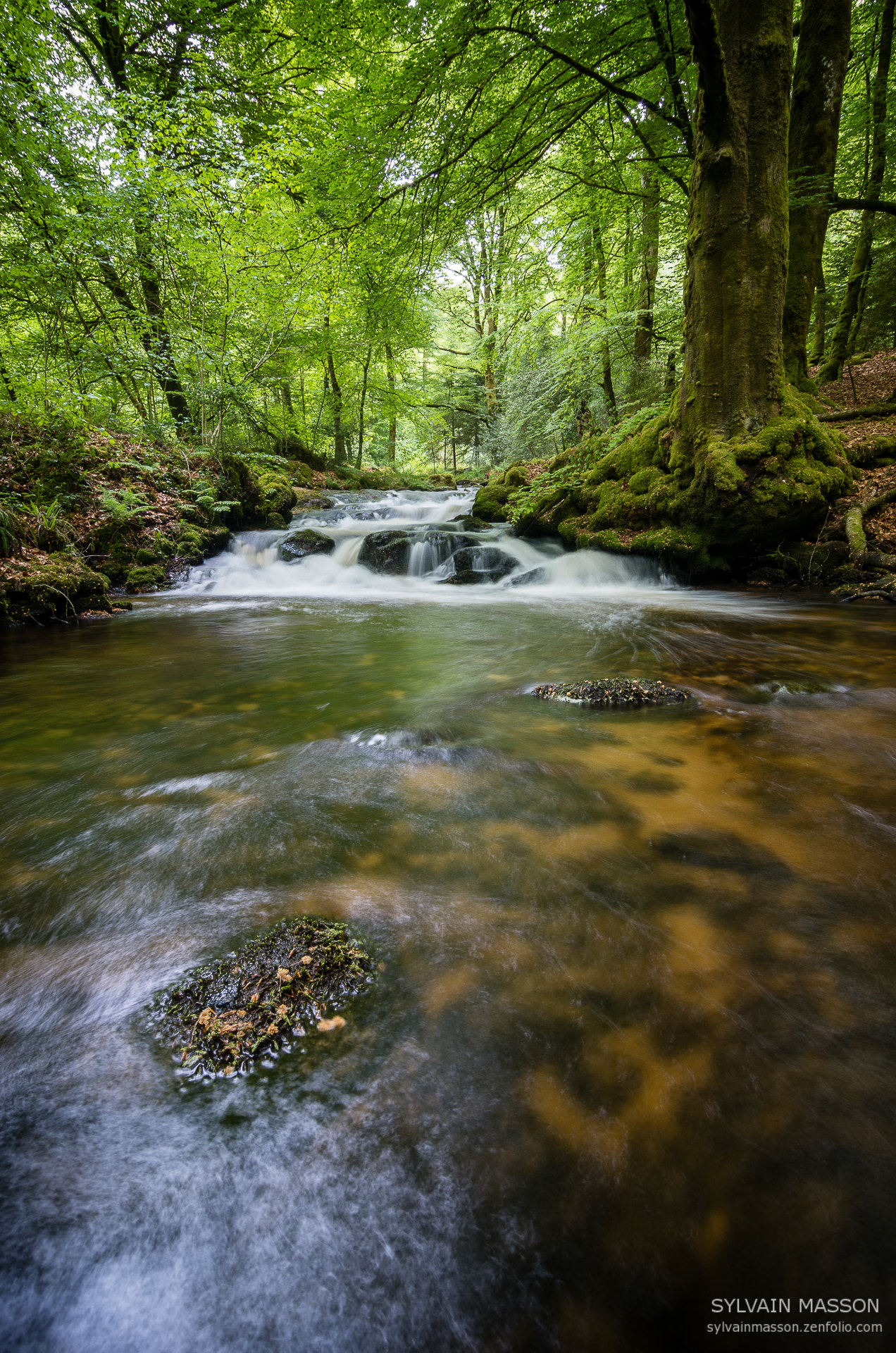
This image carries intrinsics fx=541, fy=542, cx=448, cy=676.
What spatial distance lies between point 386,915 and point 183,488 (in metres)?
11.4

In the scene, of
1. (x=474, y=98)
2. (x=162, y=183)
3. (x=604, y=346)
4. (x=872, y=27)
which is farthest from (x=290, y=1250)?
(x=872, y=27)

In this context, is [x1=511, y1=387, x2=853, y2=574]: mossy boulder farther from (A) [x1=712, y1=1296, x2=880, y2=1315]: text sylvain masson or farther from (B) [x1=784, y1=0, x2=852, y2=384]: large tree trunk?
(A) [x1=712, y1=1296, x2=880, y2=1315]: text sylvain masson

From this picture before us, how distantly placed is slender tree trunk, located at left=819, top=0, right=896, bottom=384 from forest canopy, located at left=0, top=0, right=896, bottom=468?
6 cm

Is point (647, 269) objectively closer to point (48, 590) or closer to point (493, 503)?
point (493, 503)

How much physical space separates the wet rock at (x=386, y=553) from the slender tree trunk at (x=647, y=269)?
18.7ft

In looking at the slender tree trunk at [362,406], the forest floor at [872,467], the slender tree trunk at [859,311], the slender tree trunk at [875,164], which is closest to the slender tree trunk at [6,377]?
the slender tree trunk at [362,406]

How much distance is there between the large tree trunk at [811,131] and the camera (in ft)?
25.1

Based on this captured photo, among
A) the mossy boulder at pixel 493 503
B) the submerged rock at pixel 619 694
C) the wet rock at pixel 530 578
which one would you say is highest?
the mossy boulder at pixel 493 503

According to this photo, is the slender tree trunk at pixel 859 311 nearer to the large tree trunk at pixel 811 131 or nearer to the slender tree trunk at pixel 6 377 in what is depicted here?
the large tree trunk at pixel 811 131

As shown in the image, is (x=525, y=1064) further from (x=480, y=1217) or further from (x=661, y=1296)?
(x=661, y=1296)

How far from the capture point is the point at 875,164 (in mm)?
9445

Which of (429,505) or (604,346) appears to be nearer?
(604,346)

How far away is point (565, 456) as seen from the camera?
11.8 meters

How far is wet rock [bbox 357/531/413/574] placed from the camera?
10984 millimetres
